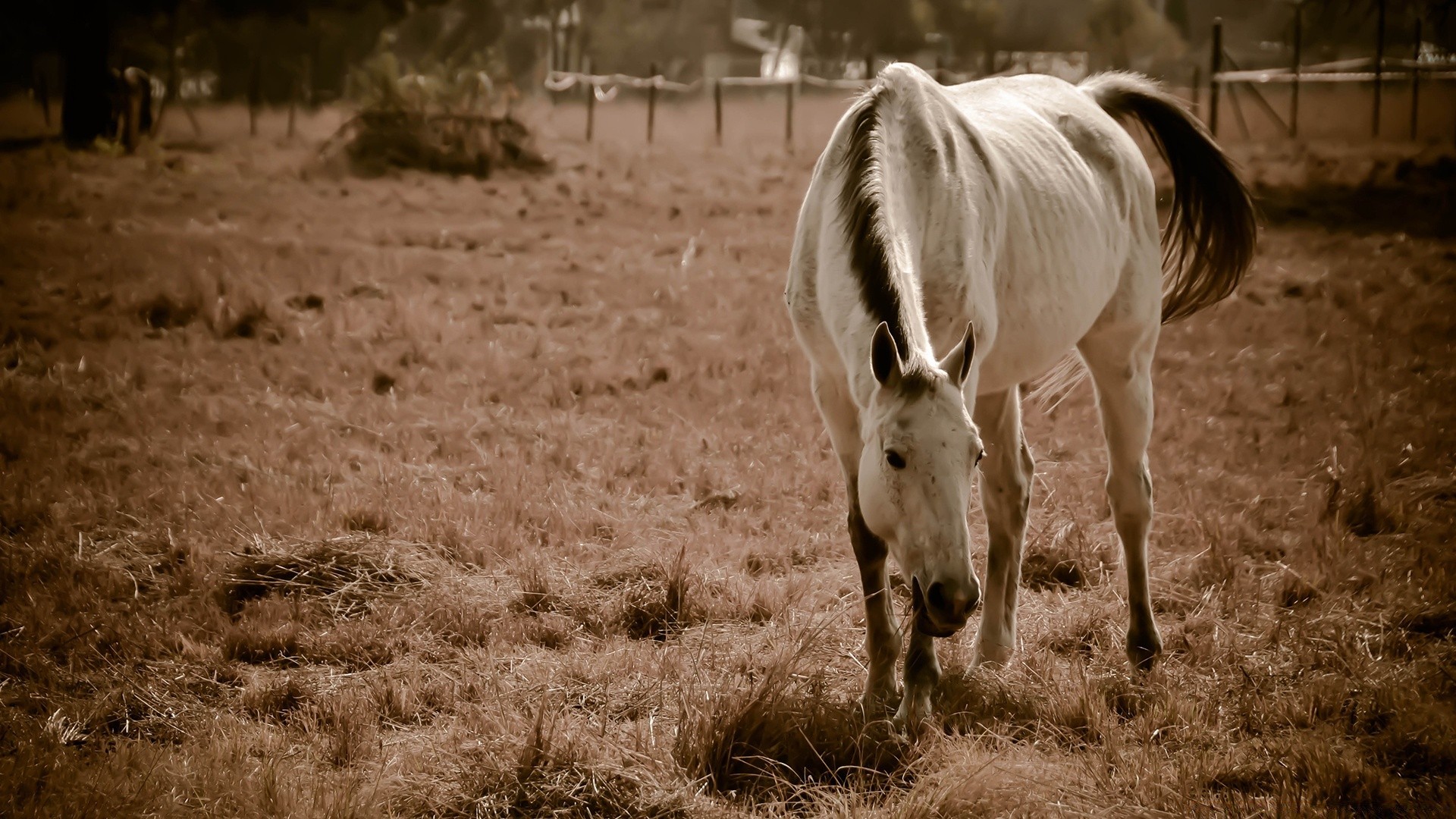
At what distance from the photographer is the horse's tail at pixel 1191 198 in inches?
192

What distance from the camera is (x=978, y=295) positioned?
3.35 metres

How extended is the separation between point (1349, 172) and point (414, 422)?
11814 mm

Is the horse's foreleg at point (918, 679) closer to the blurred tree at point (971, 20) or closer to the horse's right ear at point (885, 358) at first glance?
the horse's right ear at point (885, 358)

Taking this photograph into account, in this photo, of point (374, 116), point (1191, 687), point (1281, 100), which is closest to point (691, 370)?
point (1191, 687)

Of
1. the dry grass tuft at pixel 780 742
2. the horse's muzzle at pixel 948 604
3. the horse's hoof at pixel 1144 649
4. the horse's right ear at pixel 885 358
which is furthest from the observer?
the horse's hoof at pixel 1144 649

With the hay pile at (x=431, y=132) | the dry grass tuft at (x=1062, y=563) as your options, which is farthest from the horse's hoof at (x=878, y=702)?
the hay pile at (x=431, y=132)

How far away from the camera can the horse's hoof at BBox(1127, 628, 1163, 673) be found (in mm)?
3846

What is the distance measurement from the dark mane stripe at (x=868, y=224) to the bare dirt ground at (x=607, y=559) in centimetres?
103

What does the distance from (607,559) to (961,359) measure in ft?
7.35

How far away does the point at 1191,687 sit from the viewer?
357 centimetres

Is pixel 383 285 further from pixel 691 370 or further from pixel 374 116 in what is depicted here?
pixel 374 116

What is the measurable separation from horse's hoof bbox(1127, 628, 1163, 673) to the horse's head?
143 cm

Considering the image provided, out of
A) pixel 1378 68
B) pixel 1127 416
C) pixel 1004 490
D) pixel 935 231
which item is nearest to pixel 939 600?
pixel 935 231

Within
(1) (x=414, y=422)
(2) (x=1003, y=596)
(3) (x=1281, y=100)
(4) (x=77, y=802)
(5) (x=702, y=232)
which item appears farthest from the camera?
(3) (x=1281, y=100)
